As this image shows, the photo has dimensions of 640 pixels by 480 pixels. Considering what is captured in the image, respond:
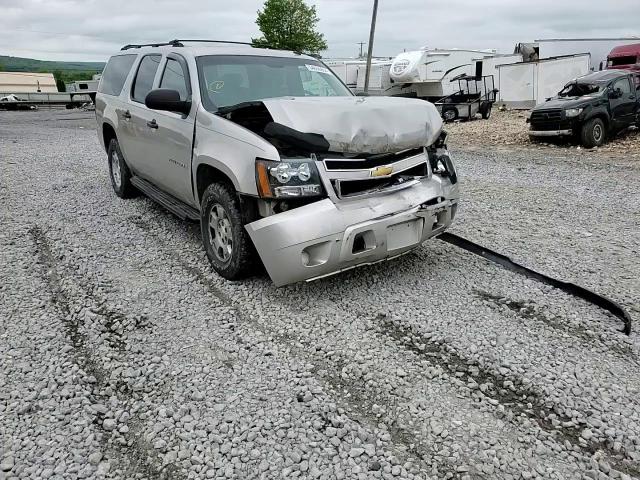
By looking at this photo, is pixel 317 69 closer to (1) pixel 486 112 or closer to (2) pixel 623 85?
(2) pixel 623 85

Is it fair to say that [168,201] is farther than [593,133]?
No

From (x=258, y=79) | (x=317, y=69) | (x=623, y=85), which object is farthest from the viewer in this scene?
(x=623, y=85)

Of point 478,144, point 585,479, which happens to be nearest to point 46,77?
point 478,144

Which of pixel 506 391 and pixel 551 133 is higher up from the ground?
pixel 551 133

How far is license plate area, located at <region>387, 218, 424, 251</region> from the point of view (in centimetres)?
388

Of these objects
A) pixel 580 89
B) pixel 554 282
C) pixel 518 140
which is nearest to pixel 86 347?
pixel 554 282

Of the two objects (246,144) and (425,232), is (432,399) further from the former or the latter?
(246,144)

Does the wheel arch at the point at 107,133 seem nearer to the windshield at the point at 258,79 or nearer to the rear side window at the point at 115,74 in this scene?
the rear side window at the point at 115,74

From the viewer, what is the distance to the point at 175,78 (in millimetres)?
5156

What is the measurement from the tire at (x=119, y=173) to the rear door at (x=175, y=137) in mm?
1376

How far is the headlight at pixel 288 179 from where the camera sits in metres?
3.69

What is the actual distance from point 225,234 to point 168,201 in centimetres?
144

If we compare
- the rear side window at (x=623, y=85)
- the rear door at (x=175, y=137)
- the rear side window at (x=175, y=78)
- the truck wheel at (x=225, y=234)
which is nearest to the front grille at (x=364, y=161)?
the truck wheel at (x=225, y=234)

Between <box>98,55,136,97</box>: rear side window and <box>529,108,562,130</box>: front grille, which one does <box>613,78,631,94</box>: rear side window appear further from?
<box>98,55,136,97</box>: rear side window
